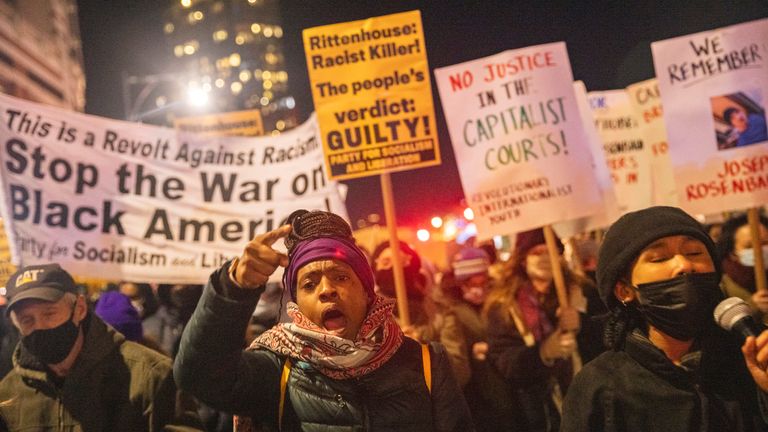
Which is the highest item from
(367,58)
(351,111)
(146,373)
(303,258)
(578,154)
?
(367,58)

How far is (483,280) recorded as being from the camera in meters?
6.52

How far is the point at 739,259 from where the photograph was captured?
5.77m

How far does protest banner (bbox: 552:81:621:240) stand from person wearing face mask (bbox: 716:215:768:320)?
0.88 meters

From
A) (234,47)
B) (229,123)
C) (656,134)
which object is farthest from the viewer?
(234,47)

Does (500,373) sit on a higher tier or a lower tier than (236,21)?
lower

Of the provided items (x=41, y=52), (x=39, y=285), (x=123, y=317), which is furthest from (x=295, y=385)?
(x=41, y=52)

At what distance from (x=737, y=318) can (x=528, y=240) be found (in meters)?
3.49

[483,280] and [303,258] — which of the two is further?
[483,280]

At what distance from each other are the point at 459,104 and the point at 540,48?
777 mm

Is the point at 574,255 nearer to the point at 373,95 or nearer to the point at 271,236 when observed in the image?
the point at 373,95

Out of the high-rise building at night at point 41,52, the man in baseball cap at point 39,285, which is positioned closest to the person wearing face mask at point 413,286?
the man in baseball cap at point 39,285

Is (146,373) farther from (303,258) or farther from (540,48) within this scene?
(540,48)

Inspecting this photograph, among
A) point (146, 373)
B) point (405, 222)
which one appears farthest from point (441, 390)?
point (405, 222)

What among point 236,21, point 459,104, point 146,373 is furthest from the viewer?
point 236,21
